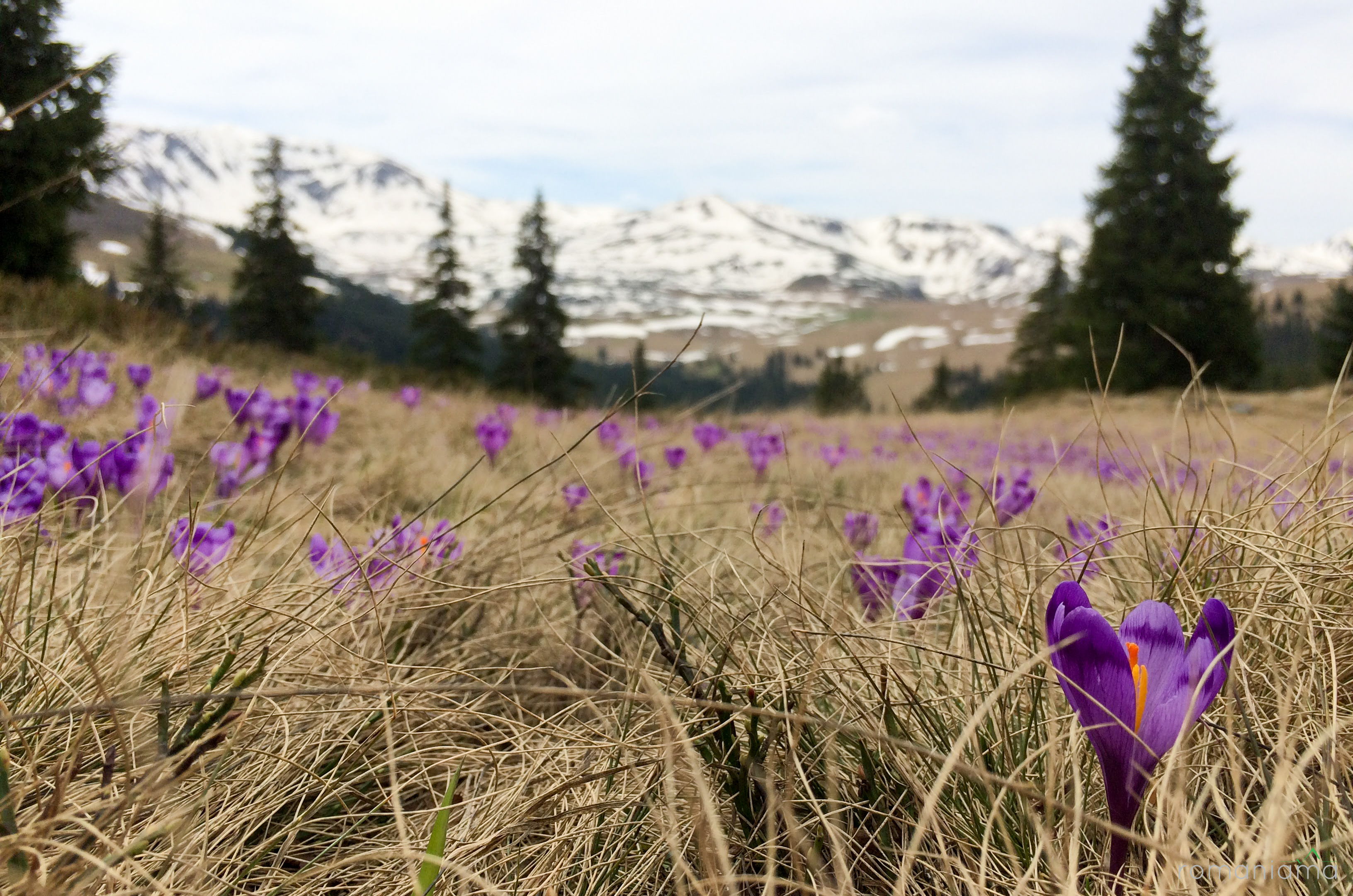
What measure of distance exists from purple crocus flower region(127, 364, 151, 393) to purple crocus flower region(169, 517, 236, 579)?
7.09 ft

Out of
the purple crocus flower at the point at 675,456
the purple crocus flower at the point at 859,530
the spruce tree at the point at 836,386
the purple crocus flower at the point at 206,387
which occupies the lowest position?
the spruce tree at the point at 836,386

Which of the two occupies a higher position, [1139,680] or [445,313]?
[445,313]

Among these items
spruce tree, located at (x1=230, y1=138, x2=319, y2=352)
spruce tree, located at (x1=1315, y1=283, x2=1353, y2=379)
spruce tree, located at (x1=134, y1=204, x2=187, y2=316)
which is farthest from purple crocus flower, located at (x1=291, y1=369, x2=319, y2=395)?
spruce tree, located at (x1=134, y1=204, x2=187, y2=316)

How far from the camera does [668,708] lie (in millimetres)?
769

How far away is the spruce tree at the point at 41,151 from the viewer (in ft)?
58.4

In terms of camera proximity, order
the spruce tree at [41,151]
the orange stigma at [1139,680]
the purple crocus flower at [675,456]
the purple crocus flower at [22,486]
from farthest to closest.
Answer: the spruce tree at [41,151] < the purple crocus flower at [675,456] < the purple crocus flower at [22,486] < the orange stigma at [1139,680]

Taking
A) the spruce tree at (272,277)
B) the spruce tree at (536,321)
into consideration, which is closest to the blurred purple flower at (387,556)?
the spruce tree at (536,321)

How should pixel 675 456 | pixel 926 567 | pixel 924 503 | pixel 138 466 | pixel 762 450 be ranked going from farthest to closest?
pixel 762 450, pixel 675 456, pixel 924 503, pixel 138 466, pixel 926 567

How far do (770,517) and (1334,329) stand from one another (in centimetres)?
4360

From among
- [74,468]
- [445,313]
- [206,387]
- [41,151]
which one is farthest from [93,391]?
[445,313]

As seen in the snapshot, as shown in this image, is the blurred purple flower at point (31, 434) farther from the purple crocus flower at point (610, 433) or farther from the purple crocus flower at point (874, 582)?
the purple crocus flower at point (610, 433)

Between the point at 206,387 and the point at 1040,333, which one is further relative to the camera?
the point at 1040,333

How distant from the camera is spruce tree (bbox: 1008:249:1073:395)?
36.5m

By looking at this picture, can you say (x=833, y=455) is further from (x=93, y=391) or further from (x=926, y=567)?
(x=93, y=391)
